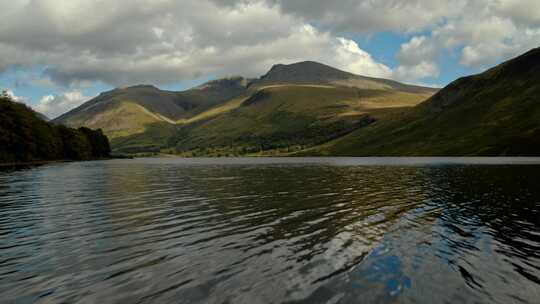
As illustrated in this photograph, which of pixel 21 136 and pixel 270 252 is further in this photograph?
pixel 21 136

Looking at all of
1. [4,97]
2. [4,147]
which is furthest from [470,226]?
[4,97]

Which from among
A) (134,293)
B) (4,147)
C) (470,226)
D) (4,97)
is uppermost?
(4,97)

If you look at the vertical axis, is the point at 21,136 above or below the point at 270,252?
above

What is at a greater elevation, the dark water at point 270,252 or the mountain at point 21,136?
the mountain at point 21,136

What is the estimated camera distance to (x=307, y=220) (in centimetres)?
3600

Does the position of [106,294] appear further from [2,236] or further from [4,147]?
[4,147]

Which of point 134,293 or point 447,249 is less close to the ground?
point 134,293

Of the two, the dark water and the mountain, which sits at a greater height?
the mountain

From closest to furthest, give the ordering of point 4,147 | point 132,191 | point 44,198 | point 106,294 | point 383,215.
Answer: point 106,294
point 383,215
point 44,198
point 132,191
point 4,147

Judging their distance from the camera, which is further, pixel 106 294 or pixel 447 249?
pixel 447 249

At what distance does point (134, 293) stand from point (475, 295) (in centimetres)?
1624

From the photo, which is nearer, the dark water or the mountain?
the dark water

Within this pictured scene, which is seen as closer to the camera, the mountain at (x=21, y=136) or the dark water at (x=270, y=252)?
the dark water at (x=270, y=252)

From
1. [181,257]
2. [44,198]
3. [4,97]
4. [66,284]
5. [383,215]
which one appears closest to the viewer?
[66,284]
